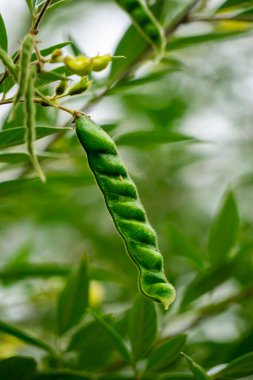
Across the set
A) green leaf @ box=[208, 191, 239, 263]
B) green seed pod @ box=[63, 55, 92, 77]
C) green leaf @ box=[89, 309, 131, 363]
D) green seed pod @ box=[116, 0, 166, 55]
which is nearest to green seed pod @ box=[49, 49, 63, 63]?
green seed pod @ box=[63, 55, 92, 77]

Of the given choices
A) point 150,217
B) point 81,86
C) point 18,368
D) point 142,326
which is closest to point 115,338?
point 142,326

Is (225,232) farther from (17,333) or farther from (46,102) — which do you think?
(46,102)

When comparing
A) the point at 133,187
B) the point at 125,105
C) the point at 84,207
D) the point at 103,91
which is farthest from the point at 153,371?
the point at 125,105

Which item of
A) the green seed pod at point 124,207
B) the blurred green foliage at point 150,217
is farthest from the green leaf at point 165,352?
the green seed pod at point 124,207

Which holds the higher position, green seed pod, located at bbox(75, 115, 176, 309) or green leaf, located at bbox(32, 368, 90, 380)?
green seed pod, located at bbox(75, 115, 176, 309)

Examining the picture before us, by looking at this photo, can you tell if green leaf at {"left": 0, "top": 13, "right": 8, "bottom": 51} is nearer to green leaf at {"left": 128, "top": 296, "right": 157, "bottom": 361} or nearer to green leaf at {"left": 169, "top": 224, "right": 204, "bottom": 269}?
green leaf at {"left": 128, "top": 296, "right": 157, "bottom": 361}
